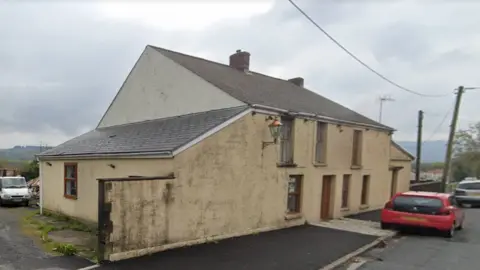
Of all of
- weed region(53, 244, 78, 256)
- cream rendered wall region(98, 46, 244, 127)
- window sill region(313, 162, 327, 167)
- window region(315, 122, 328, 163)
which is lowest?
weed region(53, 244, 78, 256)

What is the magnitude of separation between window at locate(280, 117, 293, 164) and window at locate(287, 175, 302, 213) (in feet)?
2.38

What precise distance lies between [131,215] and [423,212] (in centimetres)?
987

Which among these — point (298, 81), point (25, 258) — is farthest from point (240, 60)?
point (25, 258)

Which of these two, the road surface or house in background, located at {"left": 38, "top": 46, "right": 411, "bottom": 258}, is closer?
the road surface

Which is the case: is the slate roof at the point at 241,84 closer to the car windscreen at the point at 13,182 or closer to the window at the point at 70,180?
the window at the point at 70,180

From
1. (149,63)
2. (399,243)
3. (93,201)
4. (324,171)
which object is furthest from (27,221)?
(399,243)

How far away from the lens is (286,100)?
16.3 metres

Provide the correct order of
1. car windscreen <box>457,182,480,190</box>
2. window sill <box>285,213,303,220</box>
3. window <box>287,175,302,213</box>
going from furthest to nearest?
1. car windscreen <box>457,182,480,190</box>
2. window <box>287,175,302,213</box>
3. window sill <box>285,213,303,220</box>

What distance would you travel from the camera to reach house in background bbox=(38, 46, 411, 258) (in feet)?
A: 34.9

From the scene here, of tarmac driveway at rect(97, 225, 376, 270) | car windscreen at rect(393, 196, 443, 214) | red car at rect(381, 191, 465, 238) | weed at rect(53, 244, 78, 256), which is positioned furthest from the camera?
car windscreen at rect(393, 196, 443, 214)

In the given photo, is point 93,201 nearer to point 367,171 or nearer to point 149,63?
point 149,63

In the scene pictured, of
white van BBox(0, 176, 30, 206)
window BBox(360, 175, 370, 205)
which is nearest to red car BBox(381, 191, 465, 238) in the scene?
window BBox(360, 175, 370, 205)

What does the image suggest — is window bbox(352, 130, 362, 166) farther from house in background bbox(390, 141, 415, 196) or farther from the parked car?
the parked car

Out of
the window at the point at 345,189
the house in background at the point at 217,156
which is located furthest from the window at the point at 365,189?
the window at the point at 345,189
